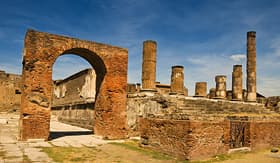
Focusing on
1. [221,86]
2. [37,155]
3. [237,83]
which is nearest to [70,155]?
[37,155]

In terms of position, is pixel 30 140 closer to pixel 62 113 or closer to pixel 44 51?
pixel 44 51

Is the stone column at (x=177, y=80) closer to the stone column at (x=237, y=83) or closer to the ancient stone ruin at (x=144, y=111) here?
the ancient stone ruin at (x=144, y=111)

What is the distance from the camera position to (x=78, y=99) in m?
21.0

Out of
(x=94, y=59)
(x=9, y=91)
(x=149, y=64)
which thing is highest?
(x=149, y=64)

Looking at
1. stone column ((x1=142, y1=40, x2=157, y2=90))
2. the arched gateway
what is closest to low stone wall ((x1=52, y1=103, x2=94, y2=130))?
the arched gateway

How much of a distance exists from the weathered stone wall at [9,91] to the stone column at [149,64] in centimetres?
2038

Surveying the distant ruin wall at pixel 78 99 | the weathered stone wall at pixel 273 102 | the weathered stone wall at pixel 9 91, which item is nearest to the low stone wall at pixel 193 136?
the distant ruin wall at pixel 78 99

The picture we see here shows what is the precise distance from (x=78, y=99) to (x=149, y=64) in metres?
8.09

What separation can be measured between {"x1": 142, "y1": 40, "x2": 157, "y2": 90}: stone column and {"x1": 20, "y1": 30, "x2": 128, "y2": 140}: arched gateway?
3.11m

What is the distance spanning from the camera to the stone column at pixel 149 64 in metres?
15.9

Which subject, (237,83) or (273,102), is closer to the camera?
(237,83)

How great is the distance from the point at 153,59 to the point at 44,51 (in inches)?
288

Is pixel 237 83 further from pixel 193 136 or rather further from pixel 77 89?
pixel 193 136

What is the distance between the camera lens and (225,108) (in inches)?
519
